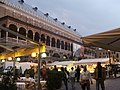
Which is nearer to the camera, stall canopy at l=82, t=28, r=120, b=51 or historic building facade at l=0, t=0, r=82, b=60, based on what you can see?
stall canopy at l=82, t=28, r=120, b=51

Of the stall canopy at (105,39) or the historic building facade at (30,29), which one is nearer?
the stall canopy at (105,39)

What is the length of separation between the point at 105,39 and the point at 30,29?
41.2 metres

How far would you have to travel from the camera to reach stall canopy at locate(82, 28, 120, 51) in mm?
5022

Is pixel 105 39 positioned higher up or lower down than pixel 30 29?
lower down

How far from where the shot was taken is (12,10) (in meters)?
44.4

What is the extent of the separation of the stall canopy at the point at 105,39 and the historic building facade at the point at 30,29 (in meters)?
28.1

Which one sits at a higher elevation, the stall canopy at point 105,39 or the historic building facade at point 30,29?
the historic building facade at point 30,29

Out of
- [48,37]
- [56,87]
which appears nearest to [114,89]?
[56,87]

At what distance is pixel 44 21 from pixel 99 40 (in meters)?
49.5

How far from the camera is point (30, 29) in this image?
151 ft

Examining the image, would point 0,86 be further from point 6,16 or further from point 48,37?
point 48,37

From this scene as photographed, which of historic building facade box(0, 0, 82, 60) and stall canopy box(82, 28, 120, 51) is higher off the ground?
historic building facade box(0, 0, 82, 60)

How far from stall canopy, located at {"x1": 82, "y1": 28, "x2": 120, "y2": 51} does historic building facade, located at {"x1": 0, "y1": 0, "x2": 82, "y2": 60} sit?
92.3 ft

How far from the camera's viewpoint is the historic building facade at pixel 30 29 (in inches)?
1612
